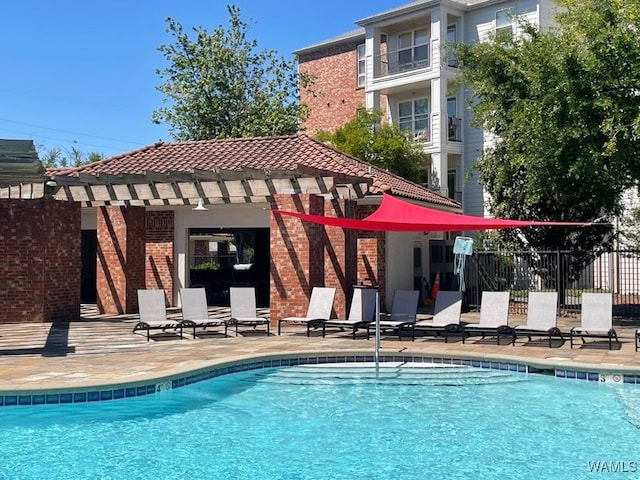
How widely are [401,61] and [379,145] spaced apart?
5507 millimetres

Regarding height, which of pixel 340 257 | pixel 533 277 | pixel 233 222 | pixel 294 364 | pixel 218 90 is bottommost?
pixel 294 364

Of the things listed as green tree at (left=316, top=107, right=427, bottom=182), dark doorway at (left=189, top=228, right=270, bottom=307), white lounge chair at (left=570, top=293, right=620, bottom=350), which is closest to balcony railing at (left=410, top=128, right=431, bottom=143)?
green tree at (left=316, top=107, right=427, bottom=182)

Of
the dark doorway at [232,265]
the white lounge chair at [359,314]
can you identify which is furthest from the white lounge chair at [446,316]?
the dark doorway at [232,265]

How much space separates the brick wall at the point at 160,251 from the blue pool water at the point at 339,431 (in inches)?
384

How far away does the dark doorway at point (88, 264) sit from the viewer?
72.9ft

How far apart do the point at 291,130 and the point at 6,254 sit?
18235mm

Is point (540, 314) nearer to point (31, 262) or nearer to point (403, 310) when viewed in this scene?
point (403, 310)

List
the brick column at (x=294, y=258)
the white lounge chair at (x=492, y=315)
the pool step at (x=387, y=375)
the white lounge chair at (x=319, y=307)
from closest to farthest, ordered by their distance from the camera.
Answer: the pool step at (x=387, y=375), the white lounge chair at (x=492, y=315), the white lounge chair at (x=319, y=307), the brick column at (x=294, y=258)

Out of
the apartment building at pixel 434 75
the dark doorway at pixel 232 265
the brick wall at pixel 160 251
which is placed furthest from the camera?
the apartment building at pixel 434 75

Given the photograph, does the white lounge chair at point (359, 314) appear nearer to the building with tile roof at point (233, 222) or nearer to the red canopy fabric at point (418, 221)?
the red canopy fabric at point (418, 221)

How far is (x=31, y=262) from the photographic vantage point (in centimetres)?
1644

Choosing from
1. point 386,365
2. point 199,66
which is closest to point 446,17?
point 199,66

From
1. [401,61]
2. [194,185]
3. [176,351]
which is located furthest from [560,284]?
[401,61]

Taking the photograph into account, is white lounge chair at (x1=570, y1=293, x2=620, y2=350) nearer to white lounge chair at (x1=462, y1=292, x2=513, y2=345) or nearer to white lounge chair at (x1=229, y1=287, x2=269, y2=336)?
white lounge chair at (x1=462, y1=292, x2=513, y2=345)
